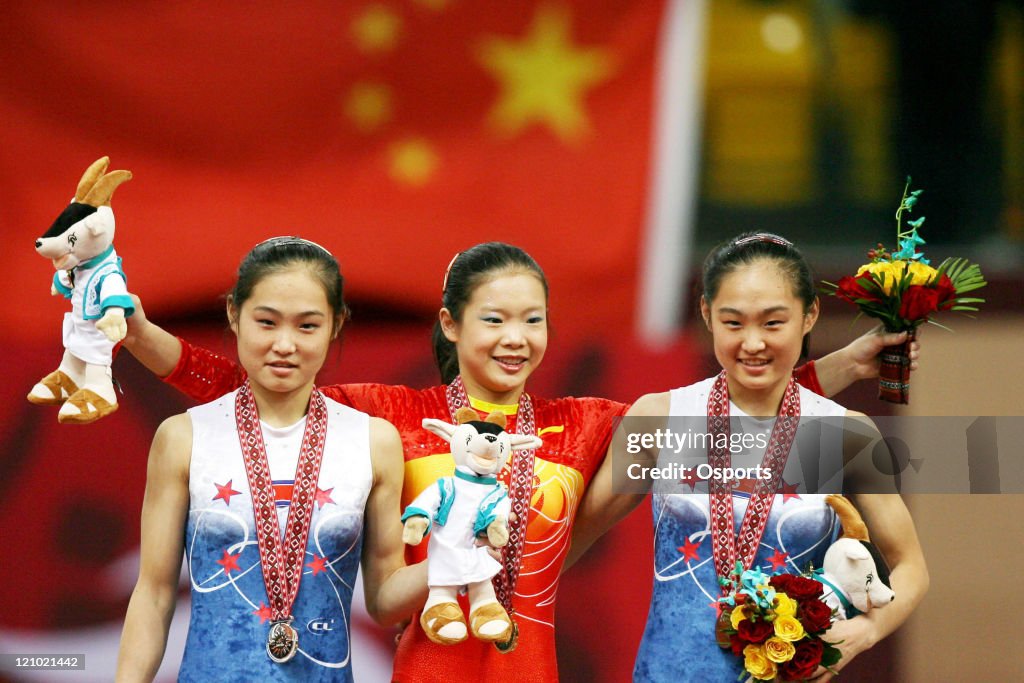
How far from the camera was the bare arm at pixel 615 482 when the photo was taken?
3.17 meters

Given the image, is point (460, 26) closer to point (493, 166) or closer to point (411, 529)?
point (493, 166)

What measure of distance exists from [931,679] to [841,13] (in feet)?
7.82

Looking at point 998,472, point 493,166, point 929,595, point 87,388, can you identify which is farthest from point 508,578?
point 929,595

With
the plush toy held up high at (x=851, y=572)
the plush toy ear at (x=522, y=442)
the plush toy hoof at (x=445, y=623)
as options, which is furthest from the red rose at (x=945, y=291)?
the plush toy hoof at (x=445, y=623)

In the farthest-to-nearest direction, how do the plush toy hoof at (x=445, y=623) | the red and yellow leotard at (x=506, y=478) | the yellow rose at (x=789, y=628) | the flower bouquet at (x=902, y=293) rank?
A: the flower bouquet at (x=902, y=293) < the red and yellow leotard at (x=506, y=478) < the yellow rose at (x=789, y=628) < the plush toy hoof at (x=445, y=623)

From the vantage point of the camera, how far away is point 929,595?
470cm

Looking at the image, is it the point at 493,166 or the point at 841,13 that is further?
the point at 841,13

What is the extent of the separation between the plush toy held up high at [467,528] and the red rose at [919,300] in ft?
3.20

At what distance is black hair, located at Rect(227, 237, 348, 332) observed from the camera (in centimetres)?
293

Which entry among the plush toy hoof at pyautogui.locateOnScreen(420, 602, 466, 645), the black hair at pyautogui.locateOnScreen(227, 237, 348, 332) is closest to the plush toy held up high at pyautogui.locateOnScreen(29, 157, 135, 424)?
the black hair at pyautogui.locateOnScreen(227, 237, 348, 332)

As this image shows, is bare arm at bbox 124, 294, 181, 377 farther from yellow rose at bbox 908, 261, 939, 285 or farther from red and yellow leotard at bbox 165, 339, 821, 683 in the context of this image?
yellow rose at bbox 908, 261, 939, 285

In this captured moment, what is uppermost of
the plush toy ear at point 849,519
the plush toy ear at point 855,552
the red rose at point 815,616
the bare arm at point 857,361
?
the bare arm at point 857,361

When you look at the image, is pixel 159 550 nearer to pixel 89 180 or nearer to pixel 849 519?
pixel 89 180

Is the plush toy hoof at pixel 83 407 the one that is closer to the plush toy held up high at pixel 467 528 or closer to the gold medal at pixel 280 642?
the gold medal at pixel 280 642
